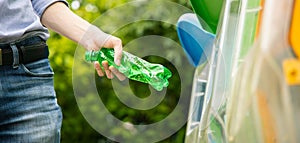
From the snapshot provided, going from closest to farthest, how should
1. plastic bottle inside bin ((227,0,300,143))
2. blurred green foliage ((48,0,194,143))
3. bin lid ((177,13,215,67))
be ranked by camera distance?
plastic bottle inside bin ((227,0,300,143)) < bin lid ((177,13,215,67)) < blurred green foliage ((48,0,194,143))

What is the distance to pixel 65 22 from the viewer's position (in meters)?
1.85

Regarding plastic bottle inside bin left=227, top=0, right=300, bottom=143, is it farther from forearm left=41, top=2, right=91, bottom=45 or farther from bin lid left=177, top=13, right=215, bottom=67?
forearm left=41, top=2, right=91, bottom=45

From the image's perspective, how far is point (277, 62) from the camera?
100 cm

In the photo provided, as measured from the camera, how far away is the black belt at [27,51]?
173 cm

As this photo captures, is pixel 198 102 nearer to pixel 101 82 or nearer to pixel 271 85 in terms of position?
pixel 271 85

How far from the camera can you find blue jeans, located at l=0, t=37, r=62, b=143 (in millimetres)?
1748

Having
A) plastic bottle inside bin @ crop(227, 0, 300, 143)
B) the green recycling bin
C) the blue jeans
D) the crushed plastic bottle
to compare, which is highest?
plastic bottle inside bin @ crop(227, 0, 300, 143)

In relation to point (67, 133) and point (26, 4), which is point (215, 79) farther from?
point (67, 133)

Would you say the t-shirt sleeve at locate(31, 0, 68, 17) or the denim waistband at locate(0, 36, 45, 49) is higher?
the t-shirt sleeve at locate(31, 0, 68, 17)

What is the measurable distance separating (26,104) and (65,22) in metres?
0.24

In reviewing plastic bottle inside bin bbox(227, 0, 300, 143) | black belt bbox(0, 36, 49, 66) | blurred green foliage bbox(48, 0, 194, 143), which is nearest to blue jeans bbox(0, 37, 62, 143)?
black belt bbox(0, 36, 49, 66)

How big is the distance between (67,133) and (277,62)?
2949 mm

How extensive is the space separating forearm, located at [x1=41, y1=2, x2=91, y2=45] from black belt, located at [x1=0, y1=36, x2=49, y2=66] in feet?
0.21

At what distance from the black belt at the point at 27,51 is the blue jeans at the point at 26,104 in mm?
17
